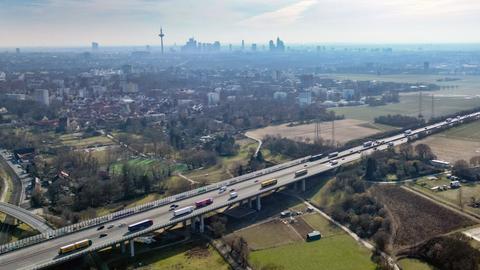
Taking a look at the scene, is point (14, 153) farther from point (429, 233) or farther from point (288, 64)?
point (288, 64)

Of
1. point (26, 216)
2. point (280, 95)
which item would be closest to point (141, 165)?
point (26, 216)

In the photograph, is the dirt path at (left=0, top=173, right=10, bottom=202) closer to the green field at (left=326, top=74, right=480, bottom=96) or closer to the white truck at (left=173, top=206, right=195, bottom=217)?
the white truck at (left=173, top=206, right=195, bottom=217)

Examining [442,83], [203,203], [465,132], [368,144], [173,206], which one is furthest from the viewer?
[442,83]

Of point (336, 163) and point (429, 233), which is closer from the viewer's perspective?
point (429, 233)

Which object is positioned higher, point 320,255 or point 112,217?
point 112,217

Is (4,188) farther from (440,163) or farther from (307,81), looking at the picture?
(307,81)

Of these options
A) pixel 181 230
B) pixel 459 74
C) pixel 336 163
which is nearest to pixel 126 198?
pixel 181 230
